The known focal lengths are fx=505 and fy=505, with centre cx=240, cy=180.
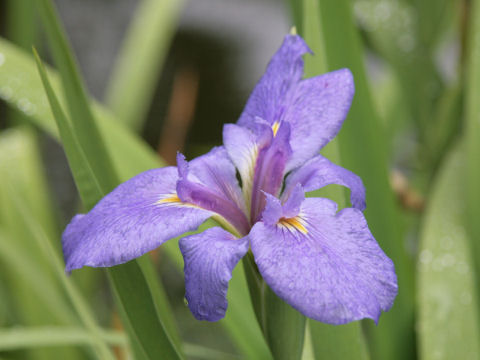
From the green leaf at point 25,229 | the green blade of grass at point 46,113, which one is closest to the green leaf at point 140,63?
the green leaf at point 25,229

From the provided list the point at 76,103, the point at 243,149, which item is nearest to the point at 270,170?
the point at 243,149

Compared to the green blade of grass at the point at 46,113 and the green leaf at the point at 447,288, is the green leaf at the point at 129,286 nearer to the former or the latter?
the green blade of grass at the point at 46,113

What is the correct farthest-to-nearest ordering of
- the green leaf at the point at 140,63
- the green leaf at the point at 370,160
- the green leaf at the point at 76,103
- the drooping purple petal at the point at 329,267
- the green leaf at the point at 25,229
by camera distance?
the green leaf at the point at 140,63 → the green leaf at the point at 25,229 → the green leaf at the point at 370,160 → the green leaf at the point at 76,103 → the drooping purple petal at the point at 329,267

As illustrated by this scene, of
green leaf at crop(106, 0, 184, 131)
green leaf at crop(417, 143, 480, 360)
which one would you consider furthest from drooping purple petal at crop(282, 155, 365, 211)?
green leaf at crop(106, 0, 184, 131)

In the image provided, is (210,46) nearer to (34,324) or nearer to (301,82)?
(34,324)

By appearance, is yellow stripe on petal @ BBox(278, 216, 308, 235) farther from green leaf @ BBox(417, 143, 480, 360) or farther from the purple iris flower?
green leaf @ BBox(417, 143, 480, 360)

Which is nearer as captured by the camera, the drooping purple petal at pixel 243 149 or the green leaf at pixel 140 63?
the drooping purple petal at pixel 243 149

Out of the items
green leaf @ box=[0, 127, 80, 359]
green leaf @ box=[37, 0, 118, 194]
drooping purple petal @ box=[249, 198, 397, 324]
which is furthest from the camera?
green leaf @ box=[0, 127, 80, 359]
